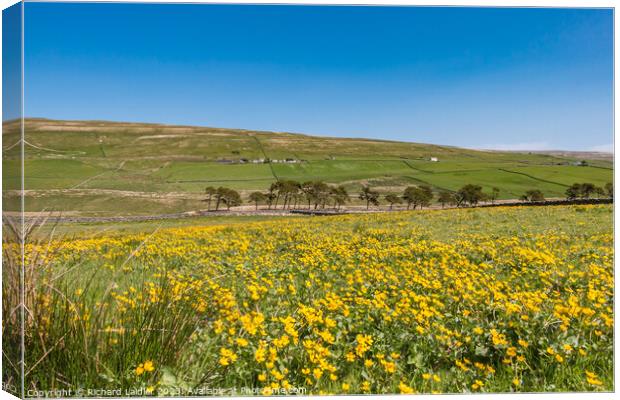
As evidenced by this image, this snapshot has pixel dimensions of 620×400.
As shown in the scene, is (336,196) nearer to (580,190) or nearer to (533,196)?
(533,196)

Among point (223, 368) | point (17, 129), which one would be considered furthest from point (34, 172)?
point (223, 368)

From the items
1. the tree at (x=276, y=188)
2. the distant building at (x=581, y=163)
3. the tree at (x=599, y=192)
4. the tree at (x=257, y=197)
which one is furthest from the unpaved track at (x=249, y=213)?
the tree at (x=276, y=188)

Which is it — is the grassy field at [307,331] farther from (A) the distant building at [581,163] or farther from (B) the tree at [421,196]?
(B) the tree at [421,196]

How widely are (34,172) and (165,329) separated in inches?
73.6

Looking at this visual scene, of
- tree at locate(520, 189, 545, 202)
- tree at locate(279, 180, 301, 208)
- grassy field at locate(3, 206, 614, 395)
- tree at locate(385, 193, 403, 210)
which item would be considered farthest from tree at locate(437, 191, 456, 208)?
tree at locate(279, 180, 301, 208)

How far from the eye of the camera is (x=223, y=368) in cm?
324

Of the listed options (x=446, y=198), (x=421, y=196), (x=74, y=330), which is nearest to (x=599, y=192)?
(x=446, y=198)

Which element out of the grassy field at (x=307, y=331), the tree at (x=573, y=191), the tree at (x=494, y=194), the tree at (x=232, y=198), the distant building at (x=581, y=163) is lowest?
the grassy field at (x=307, y=331)

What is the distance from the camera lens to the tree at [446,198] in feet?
23.9

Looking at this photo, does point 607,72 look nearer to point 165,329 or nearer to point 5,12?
point 165,329

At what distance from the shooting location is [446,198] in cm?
732

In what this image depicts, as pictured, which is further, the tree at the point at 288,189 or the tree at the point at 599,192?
the tree at the point at 288,189

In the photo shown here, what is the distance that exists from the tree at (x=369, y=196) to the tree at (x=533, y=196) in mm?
2883

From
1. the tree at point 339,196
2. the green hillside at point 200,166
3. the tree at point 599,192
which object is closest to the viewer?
the green hillside at point 200,166
